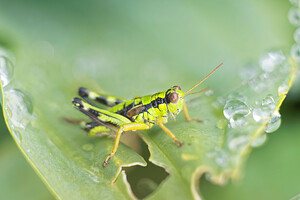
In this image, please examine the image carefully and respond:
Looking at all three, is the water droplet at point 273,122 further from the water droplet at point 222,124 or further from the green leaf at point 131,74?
the water droplet at point 222,124

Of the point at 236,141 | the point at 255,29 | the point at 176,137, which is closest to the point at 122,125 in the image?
the point at 176,137

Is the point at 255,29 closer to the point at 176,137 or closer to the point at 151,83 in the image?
the point at 151,83

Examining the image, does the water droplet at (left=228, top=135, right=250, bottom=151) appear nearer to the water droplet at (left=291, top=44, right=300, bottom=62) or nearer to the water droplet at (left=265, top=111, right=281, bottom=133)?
the water droplet at (left=265, top=111, right=281, bottom=133)

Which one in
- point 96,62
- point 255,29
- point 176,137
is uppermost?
point 96,62

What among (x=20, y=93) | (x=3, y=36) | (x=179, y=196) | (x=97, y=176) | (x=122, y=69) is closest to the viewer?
(x=179, y=196)

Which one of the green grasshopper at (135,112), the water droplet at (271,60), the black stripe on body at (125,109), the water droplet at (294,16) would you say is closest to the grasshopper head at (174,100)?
the green grasshopper at (135,112)

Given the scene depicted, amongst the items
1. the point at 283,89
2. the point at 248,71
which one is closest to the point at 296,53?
the point at 248,71
